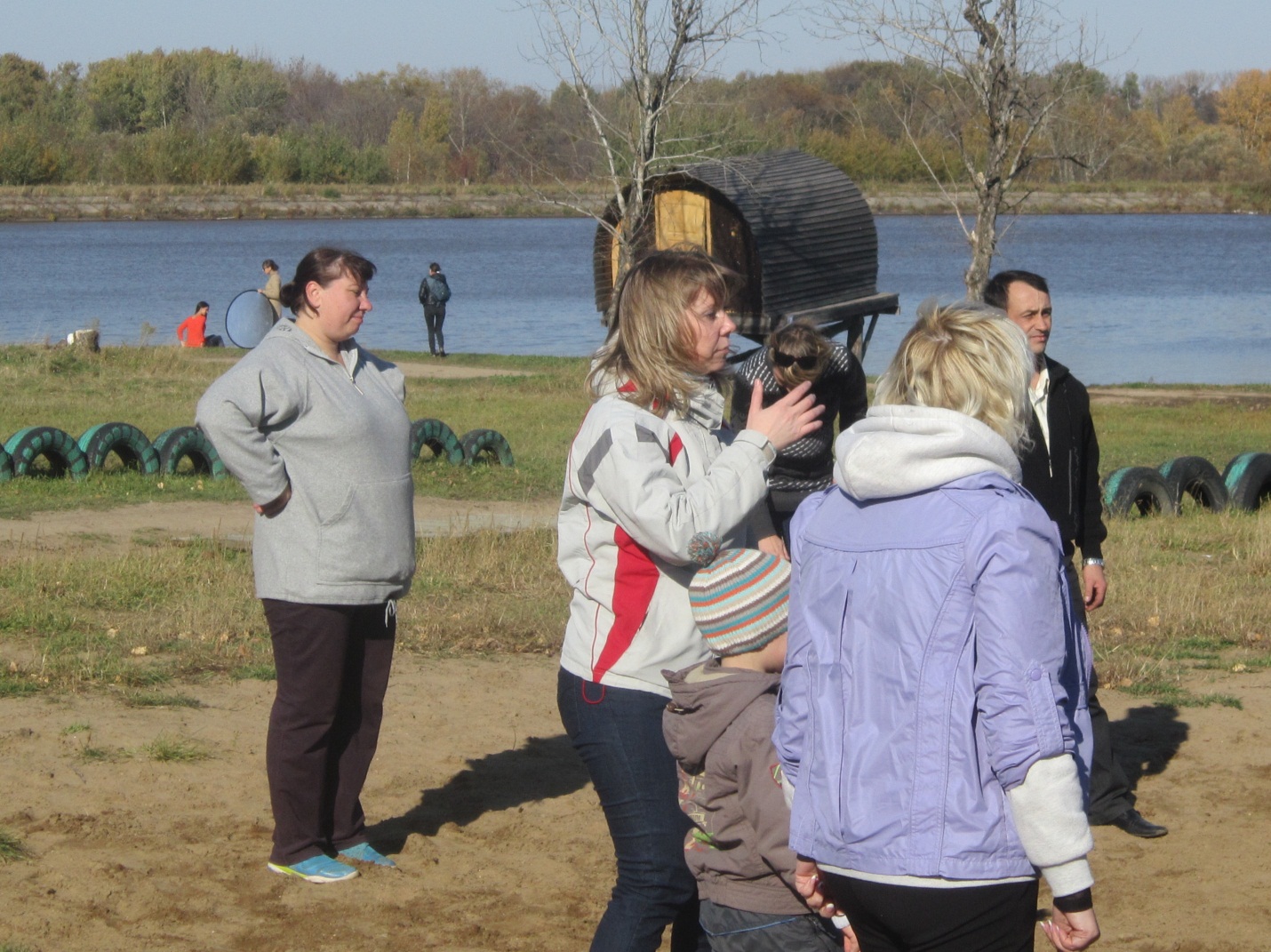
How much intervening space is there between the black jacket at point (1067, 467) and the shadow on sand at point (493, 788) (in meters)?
2.04

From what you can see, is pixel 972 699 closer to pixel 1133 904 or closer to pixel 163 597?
pixel 1133 904

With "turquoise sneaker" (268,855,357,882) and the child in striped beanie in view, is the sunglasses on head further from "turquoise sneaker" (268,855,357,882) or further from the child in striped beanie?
the child in striped beanie

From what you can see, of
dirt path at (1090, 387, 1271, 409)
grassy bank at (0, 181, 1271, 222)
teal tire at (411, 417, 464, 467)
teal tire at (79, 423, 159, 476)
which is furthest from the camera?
grassy bank at (0, 181, 1271, 222)

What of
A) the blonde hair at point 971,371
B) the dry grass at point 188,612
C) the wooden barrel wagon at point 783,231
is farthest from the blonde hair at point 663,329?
the wooden barrel wagon at point 783,231

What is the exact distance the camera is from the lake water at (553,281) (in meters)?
32.7

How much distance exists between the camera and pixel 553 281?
168 feet

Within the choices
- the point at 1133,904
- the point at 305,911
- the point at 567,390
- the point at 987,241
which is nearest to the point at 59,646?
the point at 305,911

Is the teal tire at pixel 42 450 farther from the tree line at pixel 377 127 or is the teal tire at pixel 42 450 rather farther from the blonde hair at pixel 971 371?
the tree line at pixel 377 127

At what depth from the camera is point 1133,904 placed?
4.67m

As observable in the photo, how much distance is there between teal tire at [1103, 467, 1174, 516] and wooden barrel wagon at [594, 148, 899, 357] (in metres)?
7.98

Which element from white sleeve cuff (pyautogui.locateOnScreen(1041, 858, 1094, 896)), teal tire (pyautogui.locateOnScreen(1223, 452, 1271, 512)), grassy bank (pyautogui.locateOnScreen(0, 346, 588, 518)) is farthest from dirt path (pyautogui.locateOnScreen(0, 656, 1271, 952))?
grassy bank (pyautogui.locateOnScreen(0, 346, 588, 518))

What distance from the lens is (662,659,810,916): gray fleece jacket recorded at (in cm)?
299

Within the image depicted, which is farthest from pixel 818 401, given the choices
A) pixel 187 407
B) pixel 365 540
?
pixel 187 407

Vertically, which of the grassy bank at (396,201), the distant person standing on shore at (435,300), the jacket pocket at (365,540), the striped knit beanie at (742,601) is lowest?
the distant person standing on shore at (435,300)
